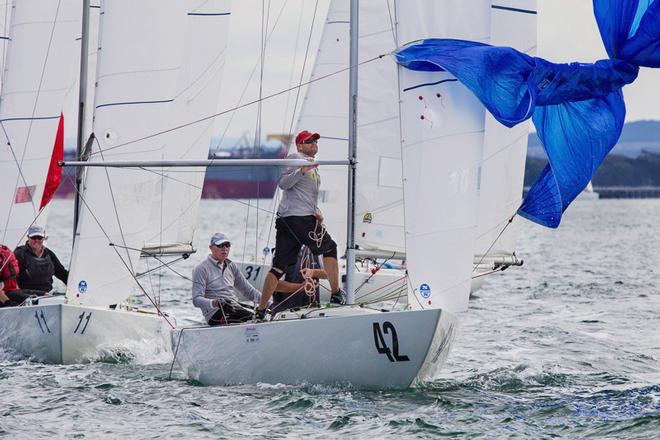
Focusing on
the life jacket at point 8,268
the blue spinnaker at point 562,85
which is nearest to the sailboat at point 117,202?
the life jacket at point 8,268

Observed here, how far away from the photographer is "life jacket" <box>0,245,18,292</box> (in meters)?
12.5

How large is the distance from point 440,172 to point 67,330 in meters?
3.68

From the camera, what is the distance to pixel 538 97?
9867 millimetres

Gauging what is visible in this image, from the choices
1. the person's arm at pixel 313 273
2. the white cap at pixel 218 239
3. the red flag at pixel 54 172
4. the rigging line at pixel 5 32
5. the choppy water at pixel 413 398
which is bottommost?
the choppy water at pixel 413 398

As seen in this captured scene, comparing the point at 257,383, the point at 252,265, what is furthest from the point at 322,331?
the point at 252,265

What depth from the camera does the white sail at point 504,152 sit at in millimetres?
12875

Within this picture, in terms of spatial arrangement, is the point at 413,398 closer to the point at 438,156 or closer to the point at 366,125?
the point at 438,156

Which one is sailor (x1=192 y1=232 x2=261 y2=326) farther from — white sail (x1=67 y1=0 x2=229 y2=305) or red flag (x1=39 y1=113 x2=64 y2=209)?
red flag (x1=39 y1=113 x2=64 y2=209)

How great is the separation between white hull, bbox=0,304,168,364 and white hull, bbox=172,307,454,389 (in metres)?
1.70

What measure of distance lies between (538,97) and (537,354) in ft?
11.8

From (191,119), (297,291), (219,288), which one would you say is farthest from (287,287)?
(191,119)

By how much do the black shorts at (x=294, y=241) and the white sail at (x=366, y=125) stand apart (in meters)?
2.08

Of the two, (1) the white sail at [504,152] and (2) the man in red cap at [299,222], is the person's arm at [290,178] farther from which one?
(1) the white sail at [504,152]

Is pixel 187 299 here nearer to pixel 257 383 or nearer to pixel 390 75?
pixel 390 75
